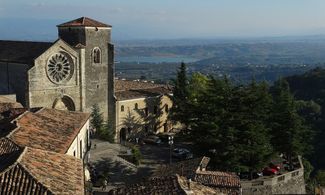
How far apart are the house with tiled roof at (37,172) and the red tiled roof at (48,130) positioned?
191cm

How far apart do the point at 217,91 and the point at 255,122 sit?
460 centimetres

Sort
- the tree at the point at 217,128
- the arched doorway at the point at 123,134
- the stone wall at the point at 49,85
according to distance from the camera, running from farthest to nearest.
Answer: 1. the arched doorway at the point at 123,134
2. the stone wall at the point at 49,85
3. the tree at the point at 217,128

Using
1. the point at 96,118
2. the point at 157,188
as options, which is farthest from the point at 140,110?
the point at 157,188

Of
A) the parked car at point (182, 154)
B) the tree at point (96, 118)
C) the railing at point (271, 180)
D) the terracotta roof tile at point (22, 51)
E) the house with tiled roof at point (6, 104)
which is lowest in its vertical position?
the parked car at point (182, 154)

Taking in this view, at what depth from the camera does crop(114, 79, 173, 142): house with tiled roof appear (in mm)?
58031

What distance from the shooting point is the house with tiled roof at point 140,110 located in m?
58.0

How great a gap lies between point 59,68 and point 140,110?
13.8 metres

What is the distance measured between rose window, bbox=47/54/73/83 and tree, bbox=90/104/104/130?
5.11 metres

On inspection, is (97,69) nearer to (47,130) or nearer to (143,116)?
(143,116)

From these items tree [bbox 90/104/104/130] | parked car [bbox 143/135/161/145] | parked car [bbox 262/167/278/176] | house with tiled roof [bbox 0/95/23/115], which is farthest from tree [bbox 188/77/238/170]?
house with tiled roof [bbox 0/95/23/115]

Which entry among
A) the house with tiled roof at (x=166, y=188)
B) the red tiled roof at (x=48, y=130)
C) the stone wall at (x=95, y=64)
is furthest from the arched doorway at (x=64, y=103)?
the house with tiled roof at (x=166, y=188)

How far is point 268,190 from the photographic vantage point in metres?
35.7

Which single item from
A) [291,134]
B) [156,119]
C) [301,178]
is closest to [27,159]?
[301,178]

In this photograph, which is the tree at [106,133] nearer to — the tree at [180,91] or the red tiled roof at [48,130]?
the tree at [180,91]
